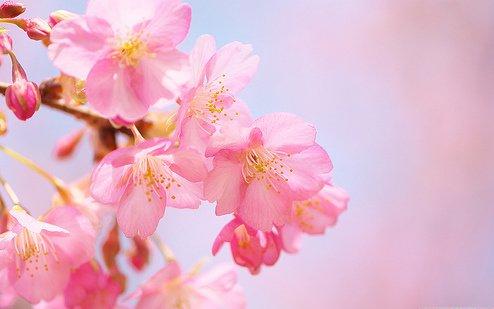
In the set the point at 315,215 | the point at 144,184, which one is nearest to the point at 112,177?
the point at 144,184

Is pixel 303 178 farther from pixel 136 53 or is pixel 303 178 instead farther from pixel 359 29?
pixel 359 29

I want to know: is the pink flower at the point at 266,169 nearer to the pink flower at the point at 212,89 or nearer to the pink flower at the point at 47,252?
the pink flower at the point at 212,89

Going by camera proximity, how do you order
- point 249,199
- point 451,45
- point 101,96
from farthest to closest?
point 451,45
point 249,199
point 101,96

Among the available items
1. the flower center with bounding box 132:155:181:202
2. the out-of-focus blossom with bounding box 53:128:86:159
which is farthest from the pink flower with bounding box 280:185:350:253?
the out-of-focus blossom with bounding box 53:128:86:159

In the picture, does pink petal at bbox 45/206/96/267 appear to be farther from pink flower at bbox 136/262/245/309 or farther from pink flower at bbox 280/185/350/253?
pink flower at bbox 280/185/350/253

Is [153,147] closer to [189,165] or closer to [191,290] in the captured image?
[189,165]

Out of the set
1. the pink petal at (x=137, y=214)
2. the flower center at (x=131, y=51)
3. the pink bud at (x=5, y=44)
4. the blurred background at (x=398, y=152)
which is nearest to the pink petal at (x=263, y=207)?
the pink petal at (x=137, y=214)

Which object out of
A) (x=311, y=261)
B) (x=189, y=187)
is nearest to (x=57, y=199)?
(x=189, y=187)
